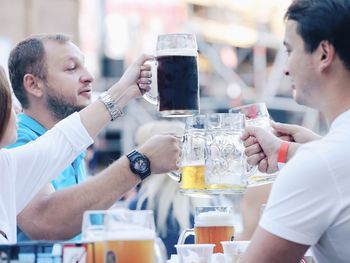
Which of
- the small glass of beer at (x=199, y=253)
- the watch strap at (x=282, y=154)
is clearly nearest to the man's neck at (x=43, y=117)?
the watch strap at (x=282, y=154)

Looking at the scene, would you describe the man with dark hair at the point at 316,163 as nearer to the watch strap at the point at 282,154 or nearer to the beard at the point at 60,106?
the watch strap at the point at 282,154

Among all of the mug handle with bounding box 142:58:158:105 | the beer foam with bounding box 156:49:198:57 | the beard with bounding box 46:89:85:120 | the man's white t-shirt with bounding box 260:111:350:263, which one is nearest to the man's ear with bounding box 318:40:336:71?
the man's white t-shirt with bounding box 260:111:350:263

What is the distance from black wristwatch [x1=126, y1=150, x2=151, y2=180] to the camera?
8.60 ft

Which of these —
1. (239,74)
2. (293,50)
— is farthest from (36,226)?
(239,74)

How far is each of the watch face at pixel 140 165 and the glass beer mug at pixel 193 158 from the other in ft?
0.93

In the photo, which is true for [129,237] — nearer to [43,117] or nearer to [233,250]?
[233,250]

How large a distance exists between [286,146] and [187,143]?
0.28 m

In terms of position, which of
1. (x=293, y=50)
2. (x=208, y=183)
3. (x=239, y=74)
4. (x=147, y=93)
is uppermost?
(x=293, y=50)

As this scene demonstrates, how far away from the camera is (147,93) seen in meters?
2.58

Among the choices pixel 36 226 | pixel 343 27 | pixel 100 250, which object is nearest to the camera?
pixel 100 250

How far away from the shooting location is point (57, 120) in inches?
124

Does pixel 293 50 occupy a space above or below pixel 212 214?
above

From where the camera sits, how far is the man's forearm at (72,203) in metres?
2.66

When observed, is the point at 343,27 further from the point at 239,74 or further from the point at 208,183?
the point at 239,74
